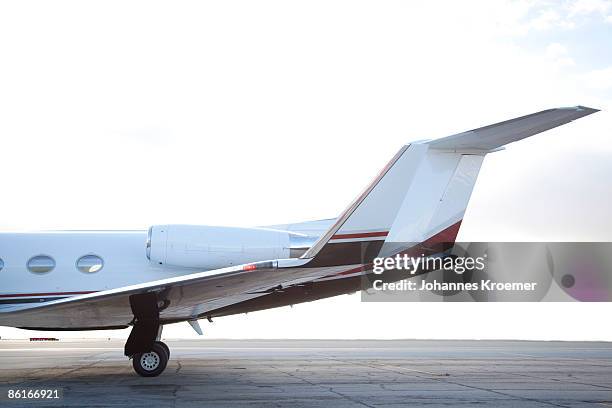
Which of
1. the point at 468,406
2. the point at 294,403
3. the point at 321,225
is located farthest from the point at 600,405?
the point at 321,225

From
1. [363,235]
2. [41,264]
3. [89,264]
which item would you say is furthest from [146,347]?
[363,235]

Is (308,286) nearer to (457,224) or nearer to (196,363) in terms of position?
(457,224)

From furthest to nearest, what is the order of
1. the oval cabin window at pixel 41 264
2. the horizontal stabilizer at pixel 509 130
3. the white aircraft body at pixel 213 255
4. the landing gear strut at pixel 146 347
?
the oval cabin window at pixel 41 264 → the landing gear strut at pixel 146 347 → the white aircraft body at pixel 213 255 → the horizontal stabilizer at pixel 509 130

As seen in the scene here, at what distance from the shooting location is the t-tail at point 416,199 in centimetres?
1180

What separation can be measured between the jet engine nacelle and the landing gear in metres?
1.71

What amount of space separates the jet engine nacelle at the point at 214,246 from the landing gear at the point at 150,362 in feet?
5.61

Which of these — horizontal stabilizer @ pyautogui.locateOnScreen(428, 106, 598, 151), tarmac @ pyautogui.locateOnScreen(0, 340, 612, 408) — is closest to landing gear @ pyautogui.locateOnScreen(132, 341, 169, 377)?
tarmac @ pyautogui.locateOnScreen(0, 340, 612, 408)

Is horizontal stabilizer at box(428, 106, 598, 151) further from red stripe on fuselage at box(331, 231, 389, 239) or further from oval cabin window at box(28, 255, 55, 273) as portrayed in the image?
oval cabin window at box(28, 255, 55, 273)

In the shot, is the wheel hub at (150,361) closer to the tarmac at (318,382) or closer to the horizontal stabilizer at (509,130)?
the tarmac at (318,382)

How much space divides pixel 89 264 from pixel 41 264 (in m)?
0.86

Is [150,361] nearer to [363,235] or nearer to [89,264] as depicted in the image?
[89,264]

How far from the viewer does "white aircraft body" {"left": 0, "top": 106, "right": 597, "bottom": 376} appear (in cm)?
1239

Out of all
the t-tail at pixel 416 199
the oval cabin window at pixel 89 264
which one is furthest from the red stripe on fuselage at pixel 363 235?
the oval cabin window at pixel 89 264

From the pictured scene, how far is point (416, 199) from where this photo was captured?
13641mm
